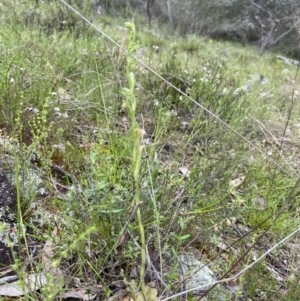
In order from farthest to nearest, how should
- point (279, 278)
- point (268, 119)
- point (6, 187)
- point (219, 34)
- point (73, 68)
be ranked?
point (219, 34)
point (268, 119)
point (73, 68)
point (279, 278)
point (6, 187)

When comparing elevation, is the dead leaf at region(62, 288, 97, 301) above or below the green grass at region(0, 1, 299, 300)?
below

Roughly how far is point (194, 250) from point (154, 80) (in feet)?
4.70

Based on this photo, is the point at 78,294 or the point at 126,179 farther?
the point at 126,179

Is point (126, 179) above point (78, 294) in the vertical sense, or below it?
above

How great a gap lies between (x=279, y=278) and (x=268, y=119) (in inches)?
66.3

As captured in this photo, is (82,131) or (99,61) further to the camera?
(99,61)

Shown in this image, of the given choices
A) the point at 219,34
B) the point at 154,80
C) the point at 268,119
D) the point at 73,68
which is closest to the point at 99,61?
the point at 73,68

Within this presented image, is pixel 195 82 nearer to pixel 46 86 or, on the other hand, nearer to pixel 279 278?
pixel 46 86

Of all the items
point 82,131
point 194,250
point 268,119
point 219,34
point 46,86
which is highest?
point 46,86

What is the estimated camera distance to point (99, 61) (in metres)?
2.39

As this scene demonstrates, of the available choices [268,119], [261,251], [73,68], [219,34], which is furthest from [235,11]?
[261,251]

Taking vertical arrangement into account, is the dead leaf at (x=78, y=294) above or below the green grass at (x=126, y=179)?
below

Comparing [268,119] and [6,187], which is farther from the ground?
[6,187]

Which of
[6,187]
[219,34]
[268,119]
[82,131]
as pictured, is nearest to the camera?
[6,187]
